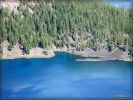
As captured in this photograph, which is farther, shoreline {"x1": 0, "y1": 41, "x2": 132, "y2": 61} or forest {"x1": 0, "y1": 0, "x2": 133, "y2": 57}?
forest {"x1": 0, "y1": 0, "x2": 133, "y2": 57}

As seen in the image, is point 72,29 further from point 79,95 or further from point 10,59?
point 79,95

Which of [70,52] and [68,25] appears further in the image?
[68,25]

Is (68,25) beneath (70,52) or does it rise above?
above

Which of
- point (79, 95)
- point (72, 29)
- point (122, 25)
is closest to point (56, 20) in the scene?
point (72, 29)

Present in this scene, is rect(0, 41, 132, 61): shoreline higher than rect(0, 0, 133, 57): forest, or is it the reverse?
rect(0, 0, 133, 57): forest
